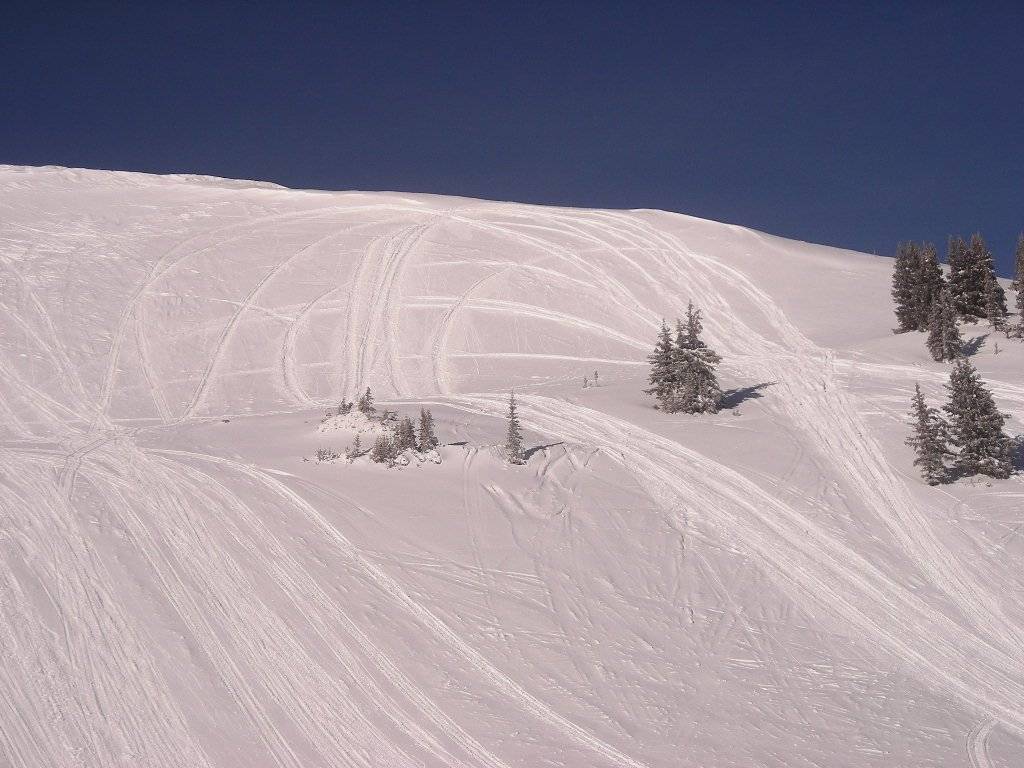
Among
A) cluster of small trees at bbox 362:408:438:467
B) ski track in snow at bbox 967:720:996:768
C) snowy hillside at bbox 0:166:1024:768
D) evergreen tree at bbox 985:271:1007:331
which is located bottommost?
ski track in snow at bbox 967:720:996:768

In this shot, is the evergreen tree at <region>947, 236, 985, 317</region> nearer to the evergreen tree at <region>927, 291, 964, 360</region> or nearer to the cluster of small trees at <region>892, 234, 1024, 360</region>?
the cluster of small trees at <region>892, 234, 1024, 360</region>

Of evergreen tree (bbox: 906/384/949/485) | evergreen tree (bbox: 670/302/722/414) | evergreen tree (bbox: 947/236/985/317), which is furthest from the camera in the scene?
evergreen tree (bbox: 947/236/985/317)

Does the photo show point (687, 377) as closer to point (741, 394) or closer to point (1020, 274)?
point (741, 394)

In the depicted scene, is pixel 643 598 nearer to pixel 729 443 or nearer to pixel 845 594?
pixel 845 594

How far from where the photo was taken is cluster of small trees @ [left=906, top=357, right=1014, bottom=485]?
52.3ft

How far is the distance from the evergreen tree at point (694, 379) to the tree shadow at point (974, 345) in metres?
9.60

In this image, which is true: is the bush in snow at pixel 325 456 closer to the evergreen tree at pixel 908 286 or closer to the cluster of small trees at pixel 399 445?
the cluster of small trees at pixel 399 445

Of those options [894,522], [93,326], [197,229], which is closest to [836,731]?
[894,522]

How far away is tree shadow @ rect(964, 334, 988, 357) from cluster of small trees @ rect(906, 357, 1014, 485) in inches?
405

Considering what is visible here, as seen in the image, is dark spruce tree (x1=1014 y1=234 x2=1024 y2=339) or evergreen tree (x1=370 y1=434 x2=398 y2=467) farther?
dark spruce tree (x1=1014 y1=234 x2=1024 y2=339)

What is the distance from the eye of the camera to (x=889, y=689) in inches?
376

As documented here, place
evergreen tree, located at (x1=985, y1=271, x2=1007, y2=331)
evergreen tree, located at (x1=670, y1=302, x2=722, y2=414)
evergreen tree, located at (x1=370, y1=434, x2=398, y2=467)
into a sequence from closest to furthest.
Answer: evergreen tree, located at (x1=370, y1=434, x2=398, y2=467), evergreen tree, located at (x1=670, y1=302, x2=722, y2=414), evergreen tree, located at (x1=985, y1=271, x2=1007, y2=331)

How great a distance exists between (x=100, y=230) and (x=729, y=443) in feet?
110

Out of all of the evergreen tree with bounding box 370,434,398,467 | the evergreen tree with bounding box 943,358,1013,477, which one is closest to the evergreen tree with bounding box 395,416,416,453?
the evergreen tree with bounding box 370,434,398,467
